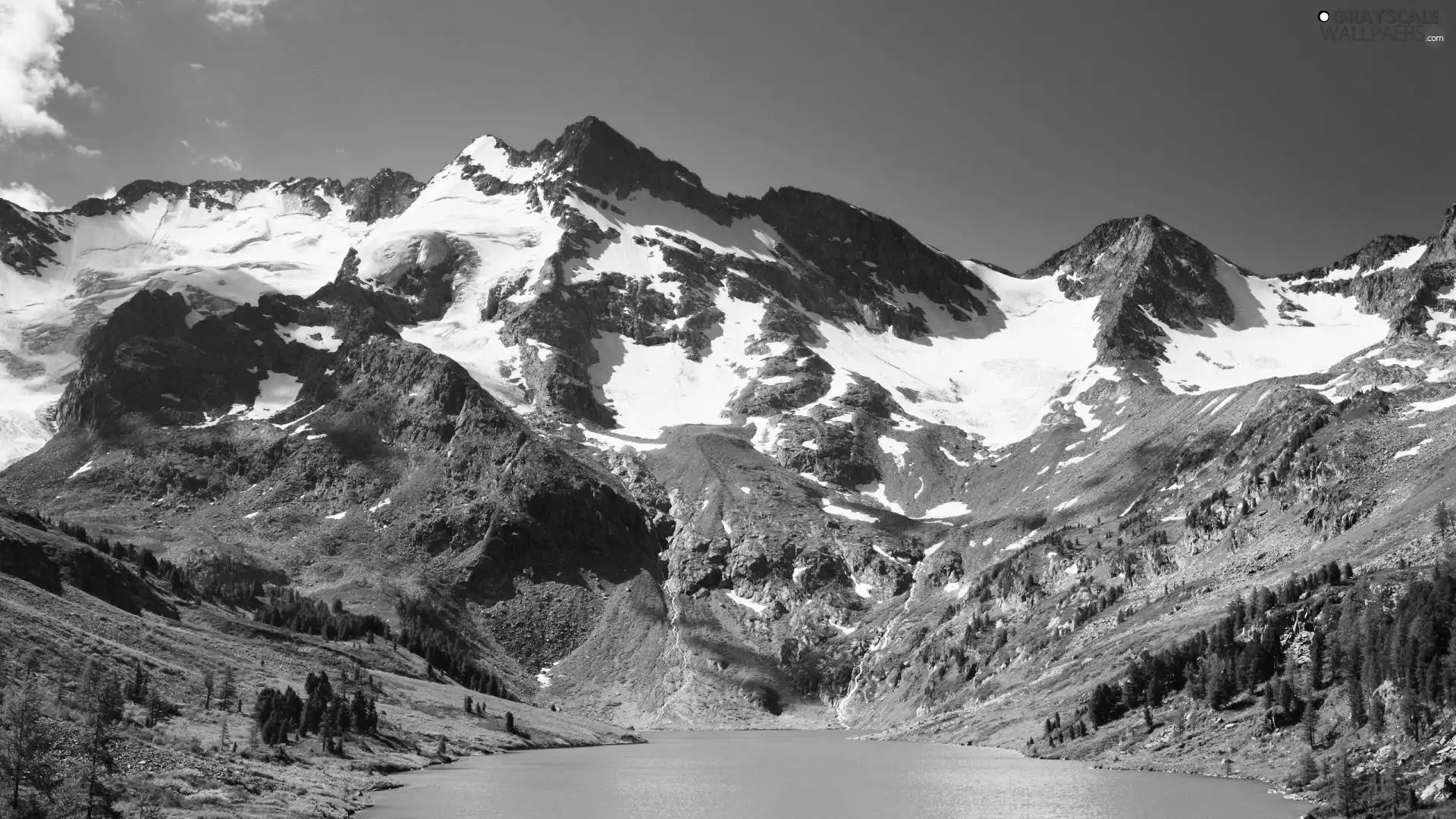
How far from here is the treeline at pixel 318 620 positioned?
564 ft

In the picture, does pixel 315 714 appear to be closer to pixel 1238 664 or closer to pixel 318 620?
pixel 318 620

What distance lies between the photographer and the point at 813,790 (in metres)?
94.8

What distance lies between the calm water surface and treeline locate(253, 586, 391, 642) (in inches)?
2092

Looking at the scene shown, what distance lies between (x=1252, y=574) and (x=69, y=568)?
146m

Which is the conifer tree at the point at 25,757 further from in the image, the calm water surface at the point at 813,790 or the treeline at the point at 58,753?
the calm water surface at the point at 813,790

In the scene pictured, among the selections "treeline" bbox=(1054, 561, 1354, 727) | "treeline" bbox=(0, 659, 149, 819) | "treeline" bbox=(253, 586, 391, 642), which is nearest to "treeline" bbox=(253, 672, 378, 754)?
"treeline" bbox=(0, 659, 149, 819)

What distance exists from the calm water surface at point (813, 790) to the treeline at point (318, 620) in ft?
174

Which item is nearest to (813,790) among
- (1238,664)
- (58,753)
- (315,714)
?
(1238,664)

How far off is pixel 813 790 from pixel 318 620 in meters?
111

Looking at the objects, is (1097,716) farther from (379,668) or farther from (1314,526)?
(379,668)

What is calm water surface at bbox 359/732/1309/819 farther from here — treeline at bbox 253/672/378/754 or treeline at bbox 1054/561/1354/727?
treeline at bbox 1054/561/1354/727

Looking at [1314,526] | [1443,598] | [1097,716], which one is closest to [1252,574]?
[1314,526]

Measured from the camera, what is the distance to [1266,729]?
92750mm

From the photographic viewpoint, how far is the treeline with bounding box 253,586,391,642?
172000 millimetres
